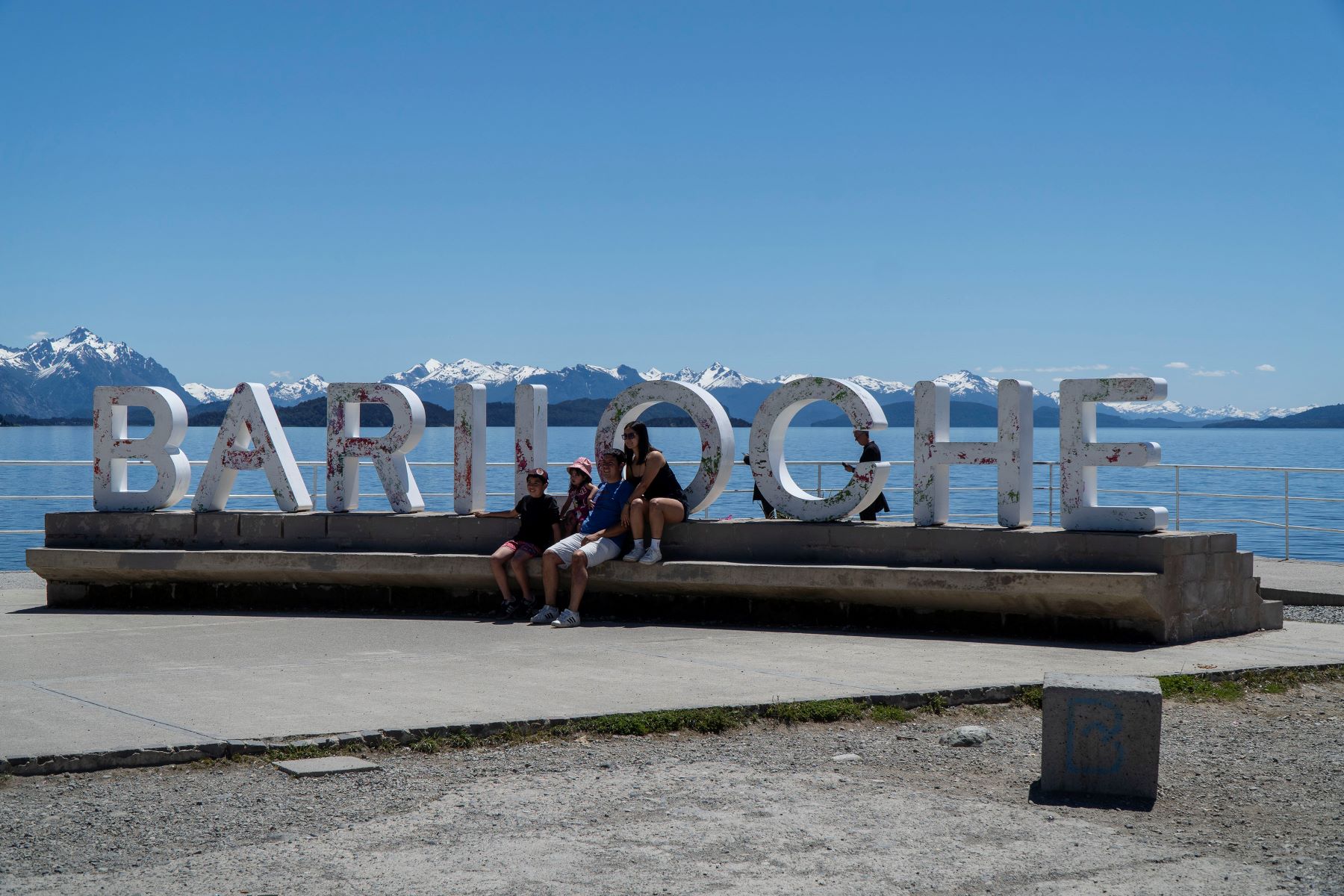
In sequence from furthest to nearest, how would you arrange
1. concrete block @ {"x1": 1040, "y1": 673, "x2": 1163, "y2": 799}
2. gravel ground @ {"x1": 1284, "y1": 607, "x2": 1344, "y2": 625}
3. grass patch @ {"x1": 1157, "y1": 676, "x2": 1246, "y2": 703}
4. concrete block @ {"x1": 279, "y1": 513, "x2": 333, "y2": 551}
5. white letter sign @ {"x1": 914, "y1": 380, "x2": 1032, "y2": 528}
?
concrete block @ {"x1": 279, "y1": 513, "x2": 333, "y2": 551}
gravel ground @ {"x1": 1284, "y1": 607, "x2": 1344, "y2": 625}
white letter sign @ {"x1": 914, "y1": 380, "x2": 1032, "y2": 528}
grass patch @ {"x1": 1157, "y1": 676, "x2": 1246, "y2": 703}
concrete block @ {"x1": 1040, "y1": 673, "x2": 1163, "y2": 799}

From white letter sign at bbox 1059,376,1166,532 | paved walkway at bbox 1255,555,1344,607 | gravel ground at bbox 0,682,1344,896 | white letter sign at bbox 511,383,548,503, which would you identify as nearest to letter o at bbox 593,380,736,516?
white letter sign at bbox 511,383,548,503

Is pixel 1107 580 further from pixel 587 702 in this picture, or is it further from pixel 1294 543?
pixel 1294 543

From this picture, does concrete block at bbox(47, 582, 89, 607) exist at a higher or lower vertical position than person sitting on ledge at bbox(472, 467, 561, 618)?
lower

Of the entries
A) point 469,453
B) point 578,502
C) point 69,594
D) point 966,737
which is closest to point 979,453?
point 578,502

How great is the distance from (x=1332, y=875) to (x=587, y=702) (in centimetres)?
393

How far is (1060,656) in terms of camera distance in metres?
9.32

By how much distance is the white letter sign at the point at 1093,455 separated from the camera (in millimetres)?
10180

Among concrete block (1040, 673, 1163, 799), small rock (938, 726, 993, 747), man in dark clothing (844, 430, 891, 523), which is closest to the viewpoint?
concrete block (1040, 673, 1163, 799)

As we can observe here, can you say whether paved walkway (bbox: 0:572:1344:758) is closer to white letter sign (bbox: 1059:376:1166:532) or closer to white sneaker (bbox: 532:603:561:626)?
white sneaker (bbox: 532:603:561:626)

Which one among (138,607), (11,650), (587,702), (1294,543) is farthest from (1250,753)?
(1294,543)

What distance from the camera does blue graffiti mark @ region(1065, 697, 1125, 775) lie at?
19.0ft

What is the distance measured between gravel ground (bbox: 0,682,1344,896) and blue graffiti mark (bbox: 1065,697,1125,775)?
8.4 inches

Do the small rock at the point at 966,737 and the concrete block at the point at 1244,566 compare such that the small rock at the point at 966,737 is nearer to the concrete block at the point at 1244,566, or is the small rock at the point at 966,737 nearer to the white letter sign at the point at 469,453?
the concrete block at the point at 1244,566

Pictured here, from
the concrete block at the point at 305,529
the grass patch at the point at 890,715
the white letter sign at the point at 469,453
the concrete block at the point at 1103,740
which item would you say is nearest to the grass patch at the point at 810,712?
the grass patch at the point at 890,715
